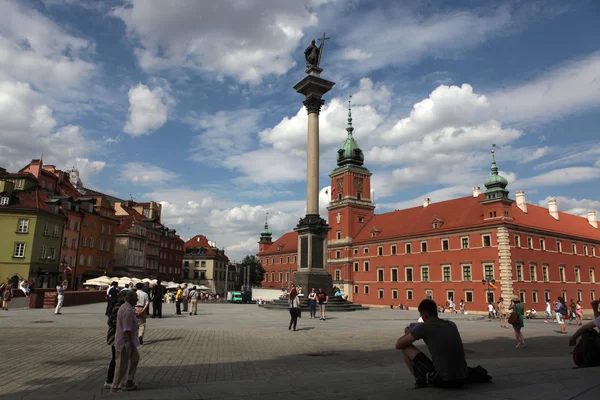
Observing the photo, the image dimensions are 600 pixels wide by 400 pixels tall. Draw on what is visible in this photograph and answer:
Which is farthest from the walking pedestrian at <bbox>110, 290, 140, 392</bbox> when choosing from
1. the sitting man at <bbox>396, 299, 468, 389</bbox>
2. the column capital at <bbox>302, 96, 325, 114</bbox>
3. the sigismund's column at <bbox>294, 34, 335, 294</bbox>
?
the column capital at <bbox>302, 96, 325, 114</bbox>

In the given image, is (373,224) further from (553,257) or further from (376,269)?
(553,257)

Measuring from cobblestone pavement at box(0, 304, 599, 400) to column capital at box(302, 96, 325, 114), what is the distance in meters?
20.2

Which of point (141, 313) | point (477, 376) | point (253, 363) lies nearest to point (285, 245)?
point (141, 313)

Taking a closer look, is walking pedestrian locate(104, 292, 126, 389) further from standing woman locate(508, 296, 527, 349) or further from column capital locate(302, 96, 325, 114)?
column capital locate(302, 96, 325, 114)

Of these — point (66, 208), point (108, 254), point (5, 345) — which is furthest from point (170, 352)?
point (108, 254)

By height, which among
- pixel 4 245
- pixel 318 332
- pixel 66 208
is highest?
pixel 66 208

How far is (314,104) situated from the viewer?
34438 mm

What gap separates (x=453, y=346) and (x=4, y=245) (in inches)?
1981

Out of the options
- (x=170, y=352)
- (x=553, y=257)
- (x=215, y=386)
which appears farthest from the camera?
(x=553, y=257)

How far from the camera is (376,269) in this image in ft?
227

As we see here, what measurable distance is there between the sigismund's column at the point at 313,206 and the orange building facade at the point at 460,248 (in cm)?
2427

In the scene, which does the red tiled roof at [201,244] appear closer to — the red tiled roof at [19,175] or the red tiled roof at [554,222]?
the red tiled roof at [19,175]

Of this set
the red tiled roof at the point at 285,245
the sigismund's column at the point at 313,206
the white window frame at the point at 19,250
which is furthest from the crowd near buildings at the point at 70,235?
the red tiled roof at the point at 285,245

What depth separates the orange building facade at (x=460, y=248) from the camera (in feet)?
171
